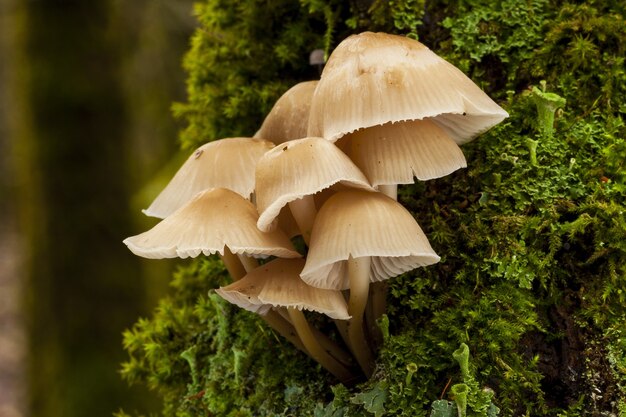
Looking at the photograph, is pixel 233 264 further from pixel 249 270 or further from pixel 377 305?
pixel 377 305

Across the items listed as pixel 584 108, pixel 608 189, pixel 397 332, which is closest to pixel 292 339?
pixel 397 332

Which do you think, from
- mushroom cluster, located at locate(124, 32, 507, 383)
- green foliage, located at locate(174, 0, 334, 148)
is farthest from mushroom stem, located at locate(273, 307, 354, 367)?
green foliage, located at locate(174, 0, 334, 148)

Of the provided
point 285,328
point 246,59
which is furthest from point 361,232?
point 246,59

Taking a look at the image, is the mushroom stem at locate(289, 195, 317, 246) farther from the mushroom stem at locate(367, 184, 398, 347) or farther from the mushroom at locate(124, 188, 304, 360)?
the mushroom stem at locate(367, 184, 398, 347)

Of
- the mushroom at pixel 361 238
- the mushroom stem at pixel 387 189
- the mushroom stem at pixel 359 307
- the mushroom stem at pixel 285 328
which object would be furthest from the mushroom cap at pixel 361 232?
the mushroom stem at pixel 285 328

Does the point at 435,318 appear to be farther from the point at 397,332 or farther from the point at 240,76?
the point at 240,76

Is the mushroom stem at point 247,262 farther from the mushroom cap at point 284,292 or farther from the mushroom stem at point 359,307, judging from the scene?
the mushroom stem at point 359,307
